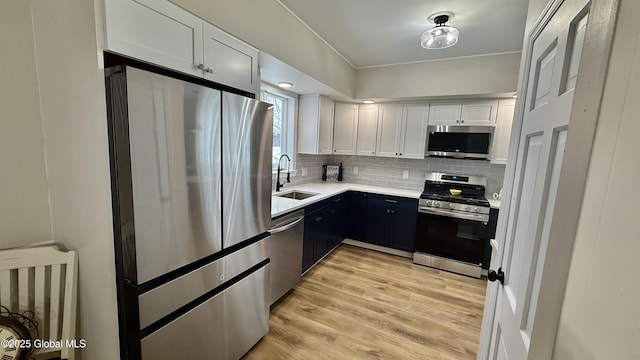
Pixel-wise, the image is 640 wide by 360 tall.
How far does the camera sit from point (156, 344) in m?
1.21

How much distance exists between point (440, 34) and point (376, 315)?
2.47 metres

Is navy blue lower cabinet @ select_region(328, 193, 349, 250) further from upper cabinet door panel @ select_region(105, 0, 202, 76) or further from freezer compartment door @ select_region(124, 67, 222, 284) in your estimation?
upper cabinet door panel @ select_region(105, 0, 202, 76)

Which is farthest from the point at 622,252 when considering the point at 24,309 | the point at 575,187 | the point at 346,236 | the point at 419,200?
the point at 346,236

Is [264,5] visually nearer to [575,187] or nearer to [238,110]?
[238,110]

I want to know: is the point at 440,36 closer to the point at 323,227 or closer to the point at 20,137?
the point at 323,227

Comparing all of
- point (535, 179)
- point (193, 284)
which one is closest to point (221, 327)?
point (193, 284)

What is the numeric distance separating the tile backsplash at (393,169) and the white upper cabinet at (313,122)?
249 mm

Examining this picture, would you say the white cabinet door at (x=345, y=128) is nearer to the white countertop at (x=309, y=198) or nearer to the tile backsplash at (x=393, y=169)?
the tile backsplash at (x=393, y=169)

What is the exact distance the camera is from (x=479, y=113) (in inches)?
123

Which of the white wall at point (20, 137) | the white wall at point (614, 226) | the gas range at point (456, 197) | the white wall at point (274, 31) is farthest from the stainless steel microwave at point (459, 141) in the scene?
the white wall at point (20, 137)

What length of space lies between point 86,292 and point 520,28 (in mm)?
3510

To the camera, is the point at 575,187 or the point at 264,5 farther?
the point at 264,5

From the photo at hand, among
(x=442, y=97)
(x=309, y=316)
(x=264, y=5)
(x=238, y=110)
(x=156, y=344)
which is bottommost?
(x=309, y=316)

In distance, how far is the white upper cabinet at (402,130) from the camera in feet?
11.3
